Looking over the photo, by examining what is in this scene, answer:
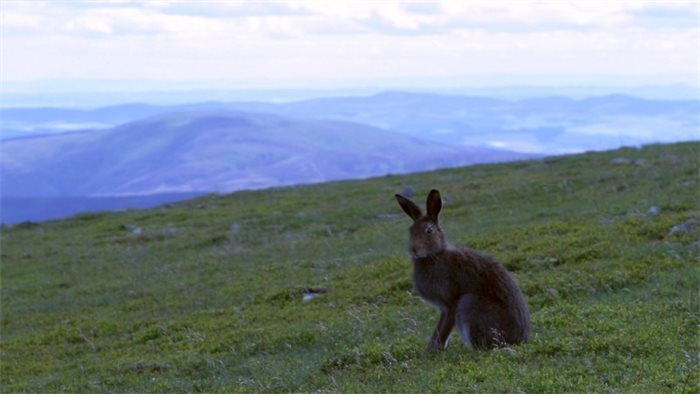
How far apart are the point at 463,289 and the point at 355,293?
28.7ft

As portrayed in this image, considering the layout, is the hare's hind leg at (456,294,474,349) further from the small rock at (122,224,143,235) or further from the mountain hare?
the small rock at (122,224,143,235)

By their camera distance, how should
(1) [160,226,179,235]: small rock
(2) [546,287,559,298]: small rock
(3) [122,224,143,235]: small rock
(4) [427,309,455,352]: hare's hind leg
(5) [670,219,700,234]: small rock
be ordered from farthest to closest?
(3) [122,224,143,235]: small rock, (1) [160,226,179,235]: small rock, (5) [670,219,700,234]: small rock, (2) [546,287,559,298]: small rock, (4) [427,309,455,352]: hare's hind leg

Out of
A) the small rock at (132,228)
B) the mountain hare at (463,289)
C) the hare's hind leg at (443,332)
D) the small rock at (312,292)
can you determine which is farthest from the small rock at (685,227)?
the small rock at (132,228)

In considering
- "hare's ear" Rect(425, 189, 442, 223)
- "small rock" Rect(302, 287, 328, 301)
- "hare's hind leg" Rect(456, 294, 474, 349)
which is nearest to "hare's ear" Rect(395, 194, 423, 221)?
"hare's ear" Rect(425, 189, 442, 223)

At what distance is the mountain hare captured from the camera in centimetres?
1238

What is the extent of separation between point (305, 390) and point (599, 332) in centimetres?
389

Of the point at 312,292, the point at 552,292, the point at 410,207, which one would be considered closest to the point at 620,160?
the point at 312,292

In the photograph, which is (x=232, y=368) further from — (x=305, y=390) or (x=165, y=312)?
(x=165, y=312)

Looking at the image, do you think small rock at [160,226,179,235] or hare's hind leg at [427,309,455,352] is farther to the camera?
small rock at [160,226,179,235]

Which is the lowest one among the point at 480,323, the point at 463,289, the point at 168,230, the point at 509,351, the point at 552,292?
the point at 168,230

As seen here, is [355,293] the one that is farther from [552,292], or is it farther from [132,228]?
[132,228]

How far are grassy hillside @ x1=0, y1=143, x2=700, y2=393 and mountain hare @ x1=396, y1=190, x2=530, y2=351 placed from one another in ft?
0.88

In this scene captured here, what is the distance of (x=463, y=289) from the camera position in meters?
12.6

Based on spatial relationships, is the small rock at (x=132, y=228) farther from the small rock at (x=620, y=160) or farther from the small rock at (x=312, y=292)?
the small rock at (x=620, y=160)
